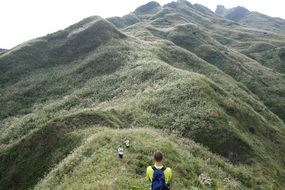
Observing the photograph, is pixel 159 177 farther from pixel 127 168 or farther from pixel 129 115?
pixel 129 115

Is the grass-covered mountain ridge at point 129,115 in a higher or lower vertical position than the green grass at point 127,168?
lower

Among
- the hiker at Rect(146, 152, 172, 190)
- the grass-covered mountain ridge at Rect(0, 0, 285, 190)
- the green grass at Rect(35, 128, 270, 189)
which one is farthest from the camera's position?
the grass-covered mountain ridge at Rect(0, 0, 285, 190)

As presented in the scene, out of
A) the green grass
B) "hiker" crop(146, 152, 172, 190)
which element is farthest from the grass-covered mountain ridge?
"hiker" crop(146, 152, 172, 190)

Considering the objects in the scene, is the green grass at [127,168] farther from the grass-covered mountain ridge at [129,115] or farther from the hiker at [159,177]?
the hiker at [159,177]

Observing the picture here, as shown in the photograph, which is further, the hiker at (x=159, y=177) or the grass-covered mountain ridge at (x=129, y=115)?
the grass-covered mountain ridge at (x=129, y=115)

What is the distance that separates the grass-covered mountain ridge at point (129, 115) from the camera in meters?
27.9

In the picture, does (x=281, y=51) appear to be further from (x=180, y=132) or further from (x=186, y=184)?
(x=186, y=184)

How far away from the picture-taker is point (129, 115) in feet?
161

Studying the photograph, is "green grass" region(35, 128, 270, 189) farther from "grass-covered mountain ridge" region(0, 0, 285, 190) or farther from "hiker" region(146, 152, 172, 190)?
"hiker" region(146, 152, 172, 190)

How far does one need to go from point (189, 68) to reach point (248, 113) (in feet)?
115

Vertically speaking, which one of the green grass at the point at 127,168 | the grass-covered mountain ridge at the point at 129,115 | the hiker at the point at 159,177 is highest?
the hiker at the point at 159,177

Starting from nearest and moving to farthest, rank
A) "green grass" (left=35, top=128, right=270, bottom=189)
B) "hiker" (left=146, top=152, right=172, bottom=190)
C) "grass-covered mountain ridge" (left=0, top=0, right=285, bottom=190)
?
"hiker" (left=146, top=152, right=172, bottom=190), "green grass" (left=35, top=128, right=270, bottom=189), "grass-covered mountain ridge" (left=0, top=0, right=285, bottom=190)

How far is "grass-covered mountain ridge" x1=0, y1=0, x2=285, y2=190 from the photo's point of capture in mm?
27891

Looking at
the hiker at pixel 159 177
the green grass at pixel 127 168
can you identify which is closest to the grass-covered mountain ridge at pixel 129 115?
the green grass at pixel 127 168
